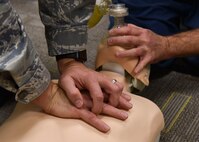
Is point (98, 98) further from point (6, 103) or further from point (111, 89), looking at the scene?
point (6, 103)

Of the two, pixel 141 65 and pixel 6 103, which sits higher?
pixel 141 65

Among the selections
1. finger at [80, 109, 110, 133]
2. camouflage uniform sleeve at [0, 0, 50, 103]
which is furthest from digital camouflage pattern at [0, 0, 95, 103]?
finger at [80, 109, 110, 133]

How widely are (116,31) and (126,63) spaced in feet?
0.31

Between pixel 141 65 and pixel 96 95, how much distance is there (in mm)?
265

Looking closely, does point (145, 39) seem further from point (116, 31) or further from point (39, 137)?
point (39, 137)

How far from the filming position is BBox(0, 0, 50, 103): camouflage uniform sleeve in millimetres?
637

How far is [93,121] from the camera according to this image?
2.50 feet

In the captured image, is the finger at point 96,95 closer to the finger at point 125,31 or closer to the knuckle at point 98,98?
the knuckle at point 98,98

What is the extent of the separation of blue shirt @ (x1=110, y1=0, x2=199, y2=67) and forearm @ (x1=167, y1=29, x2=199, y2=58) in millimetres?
108

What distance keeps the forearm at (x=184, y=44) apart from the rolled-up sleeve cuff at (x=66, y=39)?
0.33m

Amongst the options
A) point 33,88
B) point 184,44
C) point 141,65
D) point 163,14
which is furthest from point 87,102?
point 163,14

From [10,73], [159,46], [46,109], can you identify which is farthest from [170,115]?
[10,73]

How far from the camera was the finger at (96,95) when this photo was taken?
0.75 m

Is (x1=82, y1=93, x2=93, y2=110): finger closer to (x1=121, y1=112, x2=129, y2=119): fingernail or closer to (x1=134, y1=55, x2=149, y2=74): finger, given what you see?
(x1=121, y1=112, x2=129, y2=119): fingernail
